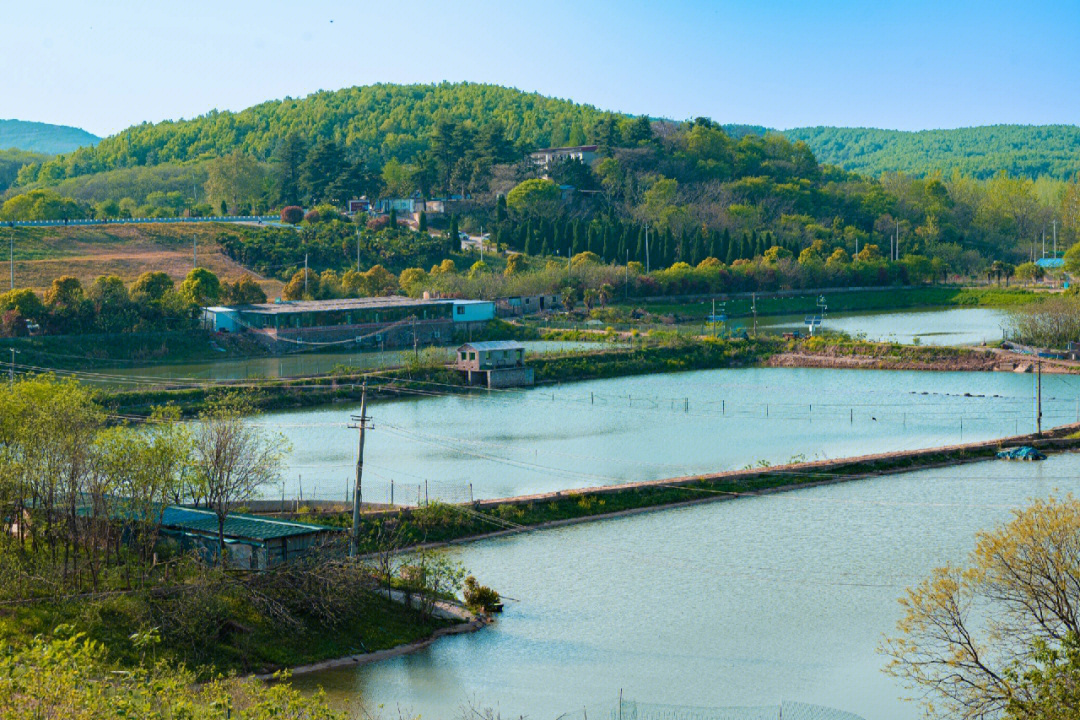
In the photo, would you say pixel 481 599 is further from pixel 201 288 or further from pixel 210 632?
pixel 201 288

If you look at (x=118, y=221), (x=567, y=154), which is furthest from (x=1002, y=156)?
(x=118, y=221)

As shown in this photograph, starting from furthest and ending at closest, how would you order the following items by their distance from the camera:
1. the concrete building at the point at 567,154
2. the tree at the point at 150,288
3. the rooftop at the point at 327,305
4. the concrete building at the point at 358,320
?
the concrete building at the point at 567,154
the rooftop at the point at 327,305
the concrete building at the point at 358,320
the tree at the point at 150,288

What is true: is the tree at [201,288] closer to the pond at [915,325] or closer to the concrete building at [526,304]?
the concrete building at [526,304]

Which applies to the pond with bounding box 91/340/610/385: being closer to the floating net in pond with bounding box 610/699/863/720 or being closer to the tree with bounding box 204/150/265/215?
the floating net in pond with bounding box 610/699/863/720

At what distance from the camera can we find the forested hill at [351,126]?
320 feet

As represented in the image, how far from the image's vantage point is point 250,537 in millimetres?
16797

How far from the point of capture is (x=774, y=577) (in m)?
18.5

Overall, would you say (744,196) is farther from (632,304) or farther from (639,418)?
(639,418)

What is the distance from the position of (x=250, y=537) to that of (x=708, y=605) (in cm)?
628

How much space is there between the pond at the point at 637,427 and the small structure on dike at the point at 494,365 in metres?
1.09

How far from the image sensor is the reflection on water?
46.8ft

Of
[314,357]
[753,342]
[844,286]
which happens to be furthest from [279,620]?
[844,286]

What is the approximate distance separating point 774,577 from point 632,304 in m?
38.0

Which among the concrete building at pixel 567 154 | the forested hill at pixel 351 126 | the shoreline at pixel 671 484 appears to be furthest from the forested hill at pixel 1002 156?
the shoreline at pixel 671 484
